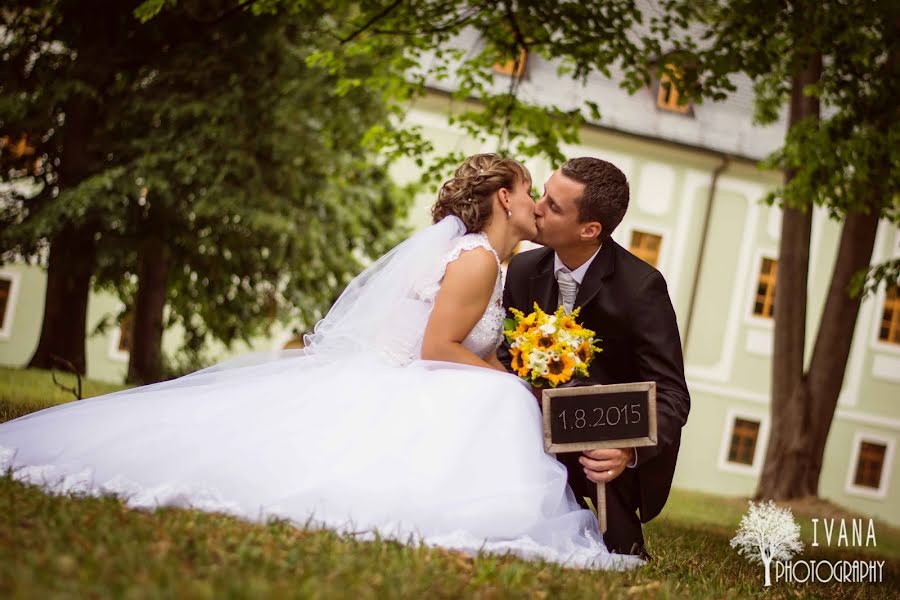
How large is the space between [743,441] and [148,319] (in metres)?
16.1

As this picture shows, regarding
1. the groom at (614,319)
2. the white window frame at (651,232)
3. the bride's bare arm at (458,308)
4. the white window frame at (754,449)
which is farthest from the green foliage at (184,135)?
the white window frame at (754,449)

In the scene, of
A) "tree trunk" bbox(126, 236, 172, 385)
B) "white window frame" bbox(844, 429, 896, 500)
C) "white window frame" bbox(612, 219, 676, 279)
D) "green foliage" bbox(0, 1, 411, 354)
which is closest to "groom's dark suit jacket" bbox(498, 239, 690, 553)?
"green foliage" bbox(0, 1, 411, 354)

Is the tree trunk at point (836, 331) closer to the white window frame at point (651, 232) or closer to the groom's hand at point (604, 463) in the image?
the groom's hand at point (604, 463)

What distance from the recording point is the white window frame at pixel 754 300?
79.8 feet

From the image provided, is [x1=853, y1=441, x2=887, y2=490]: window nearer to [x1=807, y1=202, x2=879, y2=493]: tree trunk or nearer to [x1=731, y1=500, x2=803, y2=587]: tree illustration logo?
[x1=807, y1=202, x2=879, y2=493]: tree trunk

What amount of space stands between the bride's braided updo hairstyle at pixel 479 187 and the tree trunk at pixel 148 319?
34.9 feet

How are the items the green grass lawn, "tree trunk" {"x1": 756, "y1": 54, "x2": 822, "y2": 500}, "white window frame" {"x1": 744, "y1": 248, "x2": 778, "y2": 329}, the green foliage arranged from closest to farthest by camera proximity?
the green grass lawn, "tree trunk" {"x1": 756, "y1": 54, "x2": 822, "y2": 500}, the green foliage, "white window frame" {"x1": 744, "y1": 248, "x2": 778, "y2": 329}

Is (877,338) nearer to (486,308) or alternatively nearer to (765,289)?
(765,289)

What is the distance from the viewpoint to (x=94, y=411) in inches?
180

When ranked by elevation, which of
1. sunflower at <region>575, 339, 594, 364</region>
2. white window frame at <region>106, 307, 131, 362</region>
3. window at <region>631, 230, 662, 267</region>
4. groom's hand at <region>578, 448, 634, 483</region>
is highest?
window at <region>631, 230, 662, 267</region>

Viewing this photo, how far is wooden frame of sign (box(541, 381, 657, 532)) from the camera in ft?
14.0

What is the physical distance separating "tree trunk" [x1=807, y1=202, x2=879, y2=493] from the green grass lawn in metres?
8.50

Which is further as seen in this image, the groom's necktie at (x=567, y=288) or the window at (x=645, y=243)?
the window at (x=645, y=243)

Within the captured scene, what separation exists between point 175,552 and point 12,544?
527 mm
